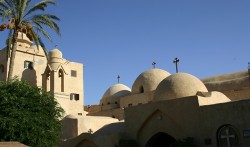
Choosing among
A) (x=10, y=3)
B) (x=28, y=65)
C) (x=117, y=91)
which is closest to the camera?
(x=10, y=3)

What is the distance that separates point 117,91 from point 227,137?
21.2 meters

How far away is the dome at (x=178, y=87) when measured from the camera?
21141 millimetres

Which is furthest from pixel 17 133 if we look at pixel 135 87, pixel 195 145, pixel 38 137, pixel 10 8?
pixel 135 87

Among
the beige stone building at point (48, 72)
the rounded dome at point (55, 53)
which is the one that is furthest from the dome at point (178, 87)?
the rounded dome at point (55, 53)

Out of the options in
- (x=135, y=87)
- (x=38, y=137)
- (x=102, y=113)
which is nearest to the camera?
(x=38, y=137)

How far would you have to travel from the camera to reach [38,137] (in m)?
18.2

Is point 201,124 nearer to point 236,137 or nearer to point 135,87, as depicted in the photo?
point 236,137

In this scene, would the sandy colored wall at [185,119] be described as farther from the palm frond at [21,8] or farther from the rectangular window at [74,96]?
the rectangular window at [74,96]

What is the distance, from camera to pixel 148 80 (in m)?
32.6

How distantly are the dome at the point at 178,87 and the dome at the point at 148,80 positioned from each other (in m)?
9.99

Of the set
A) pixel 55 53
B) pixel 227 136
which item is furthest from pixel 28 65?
pixel 227 136

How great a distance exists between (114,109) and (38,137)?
55.0 feet

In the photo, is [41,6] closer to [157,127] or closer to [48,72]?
[157,127]

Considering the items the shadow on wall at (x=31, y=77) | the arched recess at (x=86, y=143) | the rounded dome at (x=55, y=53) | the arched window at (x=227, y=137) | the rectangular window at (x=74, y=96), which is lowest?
the arched recess at (x=86, y=143)
